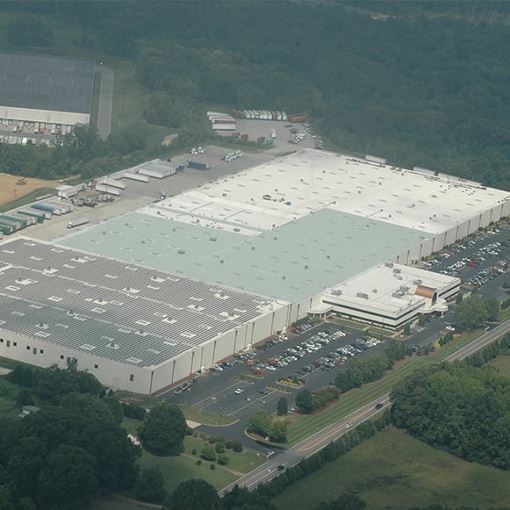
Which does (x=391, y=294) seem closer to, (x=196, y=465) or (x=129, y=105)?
(x=196, y=465)

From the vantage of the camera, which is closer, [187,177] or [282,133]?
[187,177]

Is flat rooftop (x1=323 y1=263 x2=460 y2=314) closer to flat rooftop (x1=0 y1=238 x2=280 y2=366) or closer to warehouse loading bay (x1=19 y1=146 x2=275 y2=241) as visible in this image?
flat rooftop (x1=0 y1=238 x2=280 y2=366)

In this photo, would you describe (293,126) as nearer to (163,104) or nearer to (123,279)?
(163,104)

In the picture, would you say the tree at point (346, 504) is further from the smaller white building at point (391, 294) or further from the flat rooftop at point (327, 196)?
the flat rooftop at point (327, 196)

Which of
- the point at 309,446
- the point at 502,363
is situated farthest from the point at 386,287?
the point at 309,446

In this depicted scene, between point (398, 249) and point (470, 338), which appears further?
point (398, 249)

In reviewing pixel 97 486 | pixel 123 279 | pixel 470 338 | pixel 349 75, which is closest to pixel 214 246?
pixel 123 279
